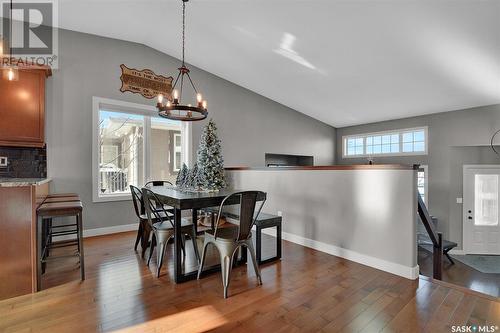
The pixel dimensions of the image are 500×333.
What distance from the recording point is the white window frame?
4.19 m

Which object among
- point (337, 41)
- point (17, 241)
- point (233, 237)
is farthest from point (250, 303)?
point (337, 41)

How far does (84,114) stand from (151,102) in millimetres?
1139

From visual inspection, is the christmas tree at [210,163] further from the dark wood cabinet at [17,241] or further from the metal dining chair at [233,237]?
the dark wood cabinet at [17,241]

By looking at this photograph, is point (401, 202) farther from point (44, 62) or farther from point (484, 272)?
point (44, 62)

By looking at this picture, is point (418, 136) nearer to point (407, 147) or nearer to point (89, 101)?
point (407, 147)

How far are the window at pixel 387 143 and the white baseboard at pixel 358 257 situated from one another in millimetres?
4611

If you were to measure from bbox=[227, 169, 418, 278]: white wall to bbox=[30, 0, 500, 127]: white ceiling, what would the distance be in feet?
6.36

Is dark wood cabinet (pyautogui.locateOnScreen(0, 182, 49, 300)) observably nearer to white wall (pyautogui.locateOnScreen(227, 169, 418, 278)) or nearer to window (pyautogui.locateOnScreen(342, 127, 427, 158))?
white wall (pyautogui.locateOnScreen(227, 169, 418, 278))

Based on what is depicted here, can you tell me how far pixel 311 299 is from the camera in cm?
220

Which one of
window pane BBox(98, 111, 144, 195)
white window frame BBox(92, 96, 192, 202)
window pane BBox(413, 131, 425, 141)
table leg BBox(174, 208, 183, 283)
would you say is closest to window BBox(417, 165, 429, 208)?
window pane BBox(413, 131, 425, 141)

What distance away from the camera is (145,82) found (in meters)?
4.70

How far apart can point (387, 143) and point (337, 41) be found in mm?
4331

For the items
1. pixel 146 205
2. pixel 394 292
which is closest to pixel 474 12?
pixel 394 292

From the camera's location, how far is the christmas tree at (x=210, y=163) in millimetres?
3406
